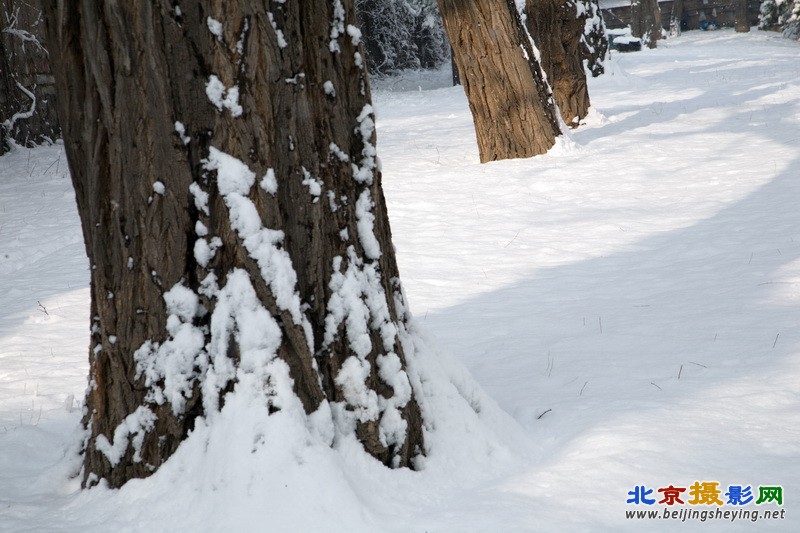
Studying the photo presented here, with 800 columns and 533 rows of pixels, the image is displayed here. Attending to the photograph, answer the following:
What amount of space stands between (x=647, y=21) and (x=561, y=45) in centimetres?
2258

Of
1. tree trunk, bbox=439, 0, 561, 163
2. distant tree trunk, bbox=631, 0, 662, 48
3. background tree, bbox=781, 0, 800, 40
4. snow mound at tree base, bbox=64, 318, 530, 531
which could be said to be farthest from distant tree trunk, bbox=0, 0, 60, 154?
distant tree trunk, bbox=631, 0, 662, 48

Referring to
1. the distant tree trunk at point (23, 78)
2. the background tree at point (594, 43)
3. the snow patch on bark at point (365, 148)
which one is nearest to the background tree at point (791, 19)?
the background tree at point (594, 43)

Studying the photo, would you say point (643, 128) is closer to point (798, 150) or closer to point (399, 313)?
point (798, 150)

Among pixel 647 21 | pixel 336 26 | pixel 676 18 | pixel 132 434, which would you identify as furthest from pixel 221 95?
pixel 676 18

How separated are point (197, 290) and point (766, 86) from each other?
1072cm

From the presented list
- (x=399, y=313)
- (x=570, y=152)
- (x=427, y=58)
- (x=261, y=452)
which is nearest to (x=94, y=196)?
(x=261, y=452)

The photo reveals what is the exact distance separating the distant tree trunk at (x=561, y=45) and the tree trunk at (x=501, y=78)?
5.75 ft

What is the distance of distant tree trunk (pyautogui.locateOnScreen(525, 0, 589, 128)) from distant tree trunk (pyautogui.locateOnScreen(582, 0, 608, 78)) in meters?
2.62

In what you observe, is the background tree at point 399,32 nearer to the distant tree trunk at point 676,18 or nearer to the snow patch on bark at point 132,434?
the distant tree trunk at point 676,18

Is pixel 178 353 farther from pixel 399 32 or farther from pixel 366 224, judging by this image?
pixel 399 32

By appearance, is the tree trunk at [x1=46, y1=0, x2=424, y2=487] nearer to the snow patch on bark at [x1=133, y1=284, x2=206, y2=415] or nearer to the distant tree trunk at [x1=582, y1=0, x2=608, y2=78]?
the snow patch on bark at [x1=133, y1=284, x2=206, y2=415]

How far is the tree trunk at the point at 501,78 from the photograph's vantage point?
7.25 meters

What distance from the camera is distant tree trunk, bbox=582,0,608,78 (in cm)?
1220

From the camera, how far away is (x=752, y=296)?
3709 mm
